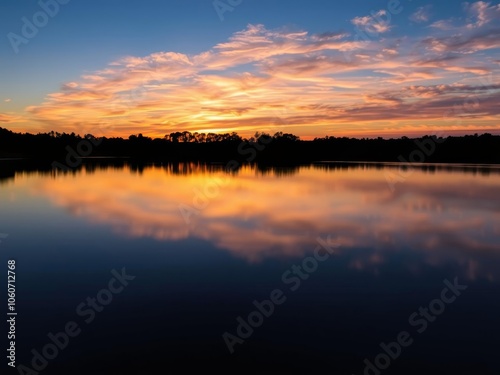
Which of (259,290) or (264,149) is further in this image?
(264,149)

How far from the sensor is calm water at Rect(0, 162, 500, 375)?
20.7 ft

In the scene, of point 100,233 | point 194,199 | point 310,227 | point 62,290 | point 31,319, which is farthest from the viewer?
point 194,199

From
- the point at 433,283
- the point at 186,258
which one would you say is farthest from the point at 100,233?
the point at 433,283

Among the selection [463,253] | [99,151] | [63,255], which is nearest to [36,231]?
[63,255]

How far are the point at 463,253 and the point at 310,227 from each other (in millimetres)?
6096

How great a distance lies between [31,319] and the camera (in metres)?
7.53

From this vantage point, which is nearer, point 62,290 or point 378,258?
point 62,290

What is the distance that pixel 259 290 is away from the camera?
9172 millimetres

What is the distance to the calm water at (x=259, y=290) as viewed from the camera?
20.7 ft

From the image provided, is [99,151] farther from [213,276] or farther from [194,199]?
[213,276]

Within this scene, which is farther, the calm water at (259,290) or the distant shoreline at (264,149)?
the distant shoreline at (264,149)

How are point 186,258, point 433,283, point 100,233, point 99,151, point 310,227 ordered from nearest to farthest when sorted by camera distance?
point 433,283 < point 186,258 < point 100,233 < point 310,227 < point 99,151

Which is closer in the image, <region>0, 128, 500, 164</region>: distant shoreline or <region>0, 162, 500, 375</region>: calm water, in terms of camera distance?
<region>0, 162, 500, 375</region>: calm water

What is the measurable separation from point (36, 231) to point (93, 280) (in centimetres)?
770
